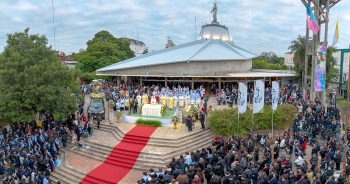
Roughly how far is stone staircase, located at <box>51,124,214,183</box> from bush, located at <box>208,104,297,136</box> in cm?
78

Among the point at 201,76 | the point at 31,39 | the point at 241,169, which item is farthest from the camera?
Answer: the point at 201,76

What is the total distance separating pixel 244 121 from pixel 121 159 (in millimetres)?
7107

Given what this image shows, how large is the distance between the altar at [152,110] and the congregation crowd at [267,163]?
16.7 feet

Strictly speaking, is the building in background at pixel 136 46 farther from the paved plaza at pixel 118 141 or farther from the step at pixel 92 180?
the step at pixel 92 180

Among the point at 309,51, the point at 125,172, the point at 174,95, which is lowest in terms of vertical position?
the point at 125,172

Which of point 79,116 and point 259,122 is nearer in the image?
point 259,122

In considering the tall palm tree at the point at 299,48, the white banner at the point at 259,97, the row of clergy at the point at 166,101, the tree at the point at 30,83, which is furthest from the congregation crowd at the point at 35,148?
the tall palm tree at the point at 299,48

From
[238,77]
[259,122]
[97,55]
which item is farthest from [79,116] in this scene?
[97,55]

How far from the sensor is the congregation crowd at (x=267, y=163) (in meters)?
9.41

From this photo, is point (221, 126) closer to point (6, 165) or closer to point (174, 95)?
point (174, 95)

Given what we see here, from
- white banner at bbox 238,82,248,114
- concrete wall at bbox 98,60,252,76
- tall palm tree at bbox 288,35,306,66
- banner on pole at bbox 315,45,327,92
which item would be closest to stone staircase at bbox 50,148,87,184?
white banner at bbox 238,82,248,114

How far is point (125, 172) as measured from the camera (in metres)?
12.6

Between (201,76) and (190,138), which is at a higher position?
(201,76)

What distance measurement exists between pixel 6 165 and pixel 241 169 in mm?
10221
